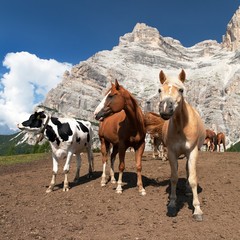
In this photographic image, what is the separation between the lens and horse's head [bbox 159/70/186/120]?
6.86 metres

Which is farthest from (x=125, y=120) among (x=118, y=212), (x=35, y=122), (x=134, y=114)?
(x=35, y=122)

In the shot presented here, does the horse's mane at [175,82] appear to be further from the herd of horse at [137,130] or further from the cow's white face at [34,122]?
the cow's white face at [34,122]

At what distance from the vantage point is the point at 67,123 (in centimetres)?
1332

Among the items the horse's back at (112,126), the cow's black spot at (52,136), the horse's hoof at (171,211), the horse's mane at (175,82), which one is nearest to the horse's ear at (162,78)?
the horse's mane at (175,82)

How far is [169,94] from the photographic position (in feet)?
23.9

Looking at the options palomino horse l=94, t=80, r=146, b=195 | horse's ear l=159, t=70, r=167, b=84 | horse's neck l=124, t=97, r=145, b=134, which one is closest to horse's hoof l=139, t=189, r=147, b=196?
palomino horse l=94, t=80, r=146, b=195

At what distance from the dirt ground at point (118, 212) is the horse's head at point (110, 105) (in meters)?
2.98

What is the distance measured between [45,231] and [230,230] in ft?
15.1

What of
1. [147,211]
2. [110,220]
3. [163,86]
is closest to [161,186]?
[147,211]

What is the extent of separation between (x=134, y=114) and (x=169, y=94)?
13.4 feet

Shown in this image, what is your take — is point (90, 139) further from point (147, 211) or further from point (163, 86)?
point (163, 86)

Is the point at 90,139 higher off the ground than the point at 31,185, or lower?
higher

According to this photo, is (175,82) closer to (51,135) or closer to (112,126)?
(112,126)

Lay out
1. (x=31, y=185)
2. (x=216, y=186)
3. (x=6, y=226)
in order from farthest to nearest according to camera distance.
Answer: (x=31, y=185), (x=216, y=186), (x=6, y=226)
